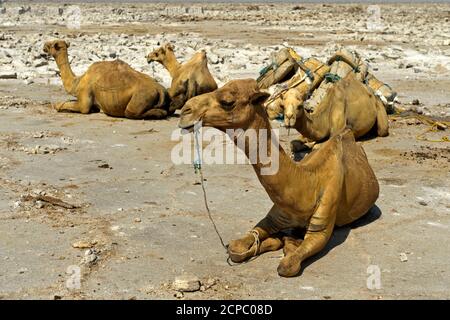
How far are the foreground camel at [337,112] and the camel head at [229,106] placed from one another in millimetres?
3007

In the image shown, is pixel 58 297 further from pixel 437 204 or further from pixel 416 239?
pixel 437 204

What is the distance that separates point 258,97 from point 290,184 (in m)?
0.99

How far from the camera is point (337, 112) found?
10523 mm

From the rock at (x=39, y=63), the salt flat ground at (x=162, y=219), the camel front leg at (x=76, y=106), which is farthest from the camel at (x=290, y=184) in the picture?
the rock at (x=39, y=63)

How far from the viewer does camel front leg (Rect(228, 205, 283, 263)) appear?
20.5ft

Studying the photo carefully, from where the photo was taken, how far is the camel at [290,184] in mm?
5324

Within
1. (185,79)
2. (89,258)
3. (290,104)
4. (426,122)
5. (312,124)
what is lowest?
(426,122)

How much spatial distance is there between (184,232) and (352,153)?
2.07 m

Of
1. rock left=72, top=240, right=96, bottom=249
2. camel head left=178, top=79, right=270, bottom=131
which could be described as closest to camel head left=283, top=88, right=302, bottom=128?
camel head left=178, top=79, right=270, bottom=131

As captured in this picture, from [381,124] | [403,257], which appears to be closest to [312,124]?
[381,124]

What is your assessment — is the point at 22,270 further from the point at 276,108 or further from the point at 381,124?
the point at 381,124

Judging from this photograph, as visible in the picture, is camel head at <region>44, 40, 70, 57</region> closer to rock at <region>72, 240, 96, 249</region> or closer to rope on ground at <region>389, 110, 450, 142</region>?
rope on ground at <region>389, 110, 450, 142</region>

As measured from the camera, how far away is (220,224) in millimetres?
7391

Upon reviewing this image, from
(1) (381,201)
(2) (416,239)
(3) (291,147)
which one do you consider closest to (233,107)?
(2) (416,239)
